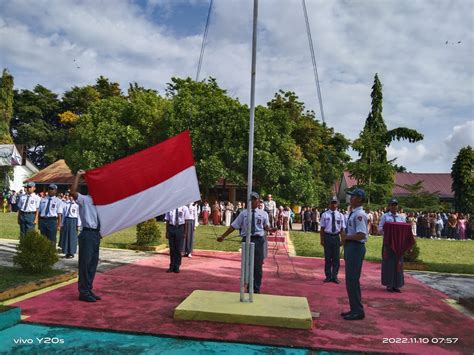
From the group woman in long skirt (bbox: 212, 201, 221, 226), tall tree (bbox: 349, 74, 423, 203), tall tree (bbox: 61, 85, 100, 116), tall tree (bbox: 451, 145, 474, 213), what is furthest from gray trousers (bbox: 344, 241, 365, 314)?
tall tree (bbox: 61, 85, 100, 116)

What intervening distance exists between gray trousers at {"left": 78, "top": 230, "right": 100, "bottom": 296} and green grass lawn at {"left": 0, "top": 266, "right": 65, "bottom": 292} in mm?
1340

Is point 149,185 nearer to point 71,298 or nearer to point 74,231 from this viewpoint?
point 71,298

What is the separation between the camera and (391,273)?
29.0 ft

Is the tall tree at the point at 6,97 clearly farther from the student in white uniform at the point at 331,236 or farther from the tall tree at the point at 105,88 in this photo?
the student in white uniform at the point at 331,236

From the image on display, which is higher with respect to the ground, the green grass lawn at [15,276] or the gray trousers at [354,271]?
the gray trousers at [354,271]

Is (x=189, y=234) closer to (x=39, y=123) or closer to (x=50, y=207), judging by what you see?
(x=50, y=207)

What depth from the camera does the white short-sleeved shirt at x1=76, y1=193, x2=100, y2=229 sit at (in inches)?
272

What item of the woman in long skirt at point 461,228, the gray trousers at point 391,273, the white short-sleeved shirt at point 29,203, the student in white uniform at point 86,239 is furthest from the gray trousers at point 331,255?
the woman in long skirt at point 461,228

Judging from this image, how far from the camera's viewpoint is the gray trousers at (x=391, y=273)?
878 centimetres

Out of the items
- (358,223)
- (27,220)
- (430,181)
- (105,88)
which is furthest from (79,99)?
(358,223)

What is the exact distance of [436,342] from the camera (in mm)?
5477

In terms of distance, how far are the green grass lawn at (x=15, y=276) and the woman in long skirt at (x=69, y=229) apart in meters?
2.35

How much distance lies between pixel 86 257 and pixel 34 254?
204 cm

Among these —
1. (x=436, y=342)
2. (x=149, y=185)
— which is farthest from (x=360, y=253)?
(x=149, y=185)
